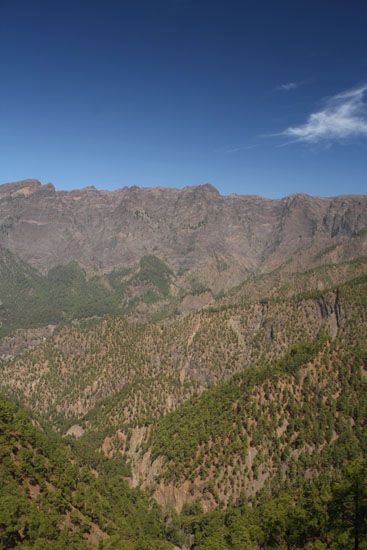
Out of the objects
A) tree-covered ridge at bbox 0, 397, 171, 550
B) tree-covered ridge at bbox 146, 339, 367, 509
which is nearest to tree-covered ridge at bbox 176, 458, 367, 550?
tree-covered ridge at bbox 146, 339, 367, 509

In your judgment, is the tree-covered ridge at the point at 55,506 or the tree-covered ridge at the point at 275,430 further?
the tree-covered ridge at the point at 275,430

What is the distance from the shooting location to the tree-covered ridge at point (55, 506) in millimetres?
75875

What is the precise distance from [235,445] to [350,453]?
34.0 metres

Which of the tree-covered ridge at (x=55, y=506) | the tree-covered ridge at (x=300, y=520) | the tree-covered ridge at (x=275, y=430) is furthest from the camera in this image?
the tree-covered ridge at (x=275, y=430)

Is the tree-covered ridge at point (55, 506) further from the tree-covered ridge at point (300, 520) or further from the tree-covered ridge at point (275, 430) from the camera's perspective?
the tree-covered ridge at point (275, 430)

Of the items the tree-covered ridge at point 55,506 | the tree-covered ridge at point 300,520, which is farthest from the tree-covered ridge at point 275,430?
the tree-covered ridge at point 55,506

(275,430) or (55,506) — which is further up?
(55,506)

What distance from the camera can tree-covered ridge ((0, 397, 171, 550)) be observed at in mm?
75875

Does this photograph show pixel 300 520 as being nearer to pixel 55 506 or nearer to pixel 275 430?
pixel 55 506

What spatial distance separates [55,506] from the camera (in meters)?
89.0

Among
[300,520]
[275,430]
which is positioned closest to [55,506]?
[300,520]

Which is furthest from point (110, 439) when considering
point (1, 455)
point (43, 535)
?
point (43, 535)

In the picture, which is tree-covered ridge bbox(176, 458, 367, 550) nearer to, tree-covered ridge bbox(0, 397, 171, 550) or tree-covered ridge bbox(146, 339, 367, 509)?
tree-covered ridge bbox(146, 339, 367, 509)

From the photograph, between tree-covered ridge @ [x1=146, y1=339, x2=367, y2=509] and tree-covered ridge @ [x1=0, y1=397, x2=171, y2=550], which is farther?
tree-covered ridge @ [x1=146, y1=339, x2=367, y2=509]
